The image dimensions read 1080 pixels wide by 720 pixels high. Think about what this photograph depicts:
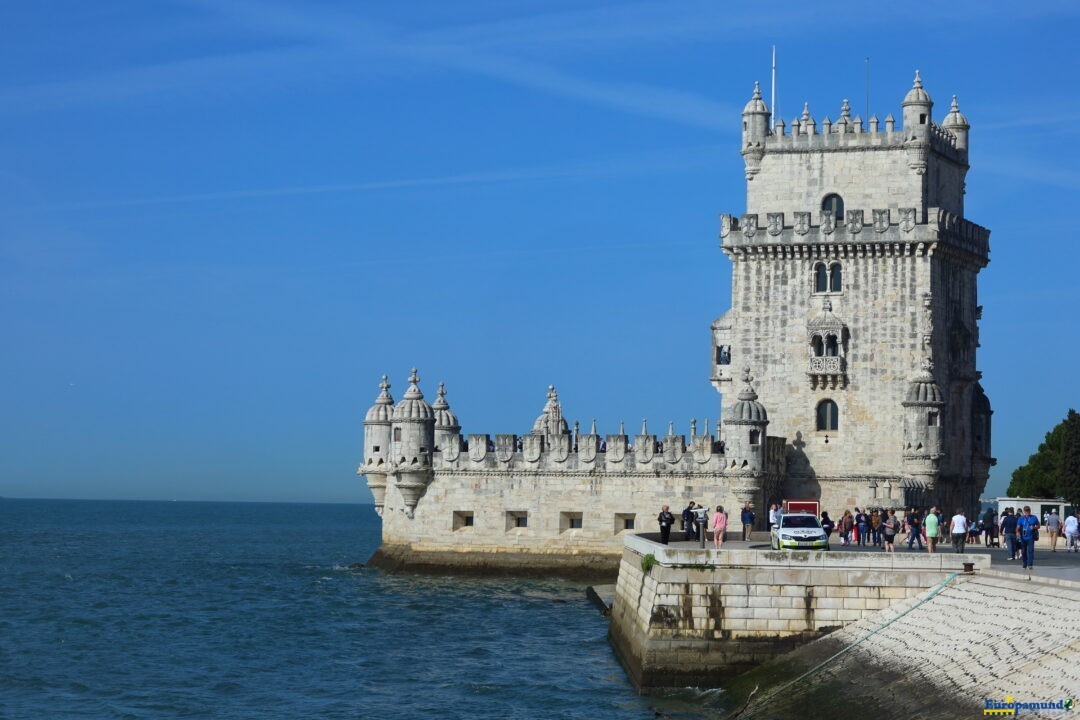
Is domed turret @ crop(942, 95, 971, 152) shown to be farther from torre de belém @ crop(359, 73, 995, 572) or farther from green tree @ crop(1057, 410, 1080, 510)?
green tree @ crop(1057, 410, 1080, 510)

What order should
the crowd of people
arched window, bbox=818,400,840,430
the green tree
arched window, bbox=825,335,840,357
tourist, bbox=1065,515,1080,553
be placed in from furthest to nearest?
the green tree < arched window, bbox=818,400,840,430 < arched window, bbox=825,335,840,357 < tourist, bbox=1065,515,1080,553 < the crowd of people

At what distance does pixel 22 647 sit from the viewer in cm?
5366

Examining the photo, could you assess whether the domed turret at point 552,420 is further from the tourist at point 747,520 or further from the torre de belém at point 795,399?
the tourist at point 747,520

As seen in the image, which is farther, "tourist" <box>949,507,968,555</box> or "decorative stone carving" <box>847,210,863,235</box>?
"decorative stone carving" <box>847,210,863,235</box>

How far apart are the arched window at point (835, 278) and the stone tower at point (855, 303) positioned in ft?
0.18

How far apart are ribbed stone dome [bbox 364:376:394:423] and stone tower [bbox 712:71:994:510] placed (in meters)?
14.3

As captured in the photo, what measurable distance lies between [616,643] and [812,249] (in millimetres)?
23951

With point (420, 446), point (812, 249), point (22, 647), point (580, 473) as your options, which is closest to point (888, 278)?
point (812, 249)

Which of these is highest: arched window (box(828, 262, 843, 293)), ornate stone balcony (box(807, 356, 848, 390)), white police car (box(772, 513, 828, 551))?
arched window (box(828, 262, 843, 293))

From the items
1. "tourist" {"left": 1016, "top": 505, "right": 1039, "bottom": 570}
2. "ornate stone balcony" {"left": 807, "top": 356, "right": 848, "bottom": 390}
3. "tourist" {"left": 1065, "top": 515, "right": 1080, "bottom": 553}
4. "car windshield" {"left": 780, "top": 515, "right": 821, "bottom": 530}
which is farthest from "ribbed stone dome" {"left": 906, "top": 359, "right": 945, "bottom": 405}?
"tourist" {"left": 1016, "top": 505, "right": 1039, "bottom": 570}

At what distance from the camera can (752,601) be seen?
134 feet

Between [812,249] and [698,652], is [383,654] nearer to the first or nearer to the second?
[698,652]

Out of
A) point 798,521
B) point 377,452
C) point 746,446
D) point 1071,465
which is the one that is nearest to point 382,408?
point 377,452

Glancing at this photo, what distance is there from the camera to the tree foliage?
9888cm
